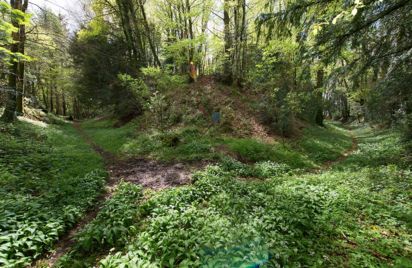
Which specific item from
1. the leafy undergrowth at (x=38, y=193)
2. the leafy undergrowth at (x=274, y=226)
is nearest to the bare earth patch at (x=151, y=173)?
the leafy undergrowth at (x=38, y=193)

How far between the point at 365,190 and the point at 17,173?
362 inches

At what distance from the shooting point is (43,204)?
192 inches

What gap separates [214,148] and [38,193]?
261 inches

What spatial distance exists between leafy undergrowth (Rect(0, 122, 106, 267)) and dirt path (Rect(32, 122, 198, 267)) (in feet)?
0.55

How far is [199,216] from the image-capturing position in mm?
4312

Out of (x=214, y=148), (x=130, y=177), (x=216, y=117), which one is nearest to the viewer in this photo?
(x=130, y=177)

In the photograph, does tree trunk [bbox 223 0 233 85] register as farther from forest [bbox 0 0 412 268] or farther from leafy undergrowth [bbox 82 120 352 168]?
leafy undergrowth [bbox 82 120 352 168]

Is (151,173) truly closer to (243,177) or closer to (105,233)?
(243,177)

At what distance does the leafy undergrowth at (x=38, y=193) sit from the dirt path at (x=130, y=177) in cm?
17

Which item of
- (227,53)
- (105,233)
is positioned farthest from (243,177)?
(227,53)

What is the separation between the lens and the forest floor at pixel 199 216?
10.6ft

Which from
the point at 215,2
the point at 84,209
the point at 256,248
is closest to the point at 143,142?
the point at 84,209

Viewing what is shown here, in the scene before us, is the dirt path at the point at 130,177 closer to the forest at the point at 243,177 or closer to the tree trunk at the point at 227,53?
the forest at the point at 243,177

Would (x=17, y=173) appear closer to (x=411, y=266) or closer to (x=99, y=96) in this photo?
(x=411, y=266)
